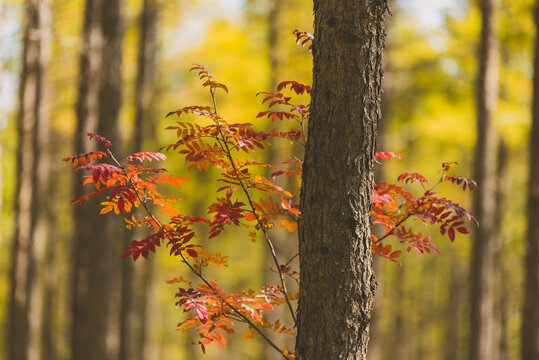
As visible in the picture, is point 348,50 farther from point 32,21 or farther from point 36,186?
point 36,186

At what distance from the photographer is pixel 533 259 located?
20.1 ft

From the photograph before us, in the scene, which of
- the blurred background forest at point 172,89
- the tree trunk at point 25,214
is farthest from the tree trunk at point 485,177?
the tree trunk at point 25,214

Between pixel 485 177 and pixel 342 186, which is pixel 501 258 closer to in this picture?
pixel 485 177

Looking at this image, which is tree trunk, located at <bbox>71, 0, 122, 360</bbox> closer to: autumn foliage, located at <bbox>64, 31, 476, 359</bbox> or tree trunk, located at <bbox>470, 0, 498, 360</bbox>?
autumn foliage, located at <bbox>64, 31, 476, 359</bbox>

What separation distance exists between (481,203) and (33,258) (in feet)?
26.7

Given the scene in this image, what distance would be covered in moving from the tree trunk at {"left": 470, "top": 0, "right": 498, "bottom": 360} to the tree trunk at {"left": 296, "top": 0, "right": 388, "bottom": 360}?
6296mm

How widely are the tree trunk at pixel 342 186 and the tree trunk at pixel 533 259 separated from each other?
466 cm

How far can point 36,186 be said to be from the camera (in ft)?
31.6

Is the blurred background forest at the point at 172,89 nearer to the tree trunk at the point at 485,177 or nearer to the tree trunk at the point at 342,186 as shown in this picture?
the tree trunk at the point at 485,177

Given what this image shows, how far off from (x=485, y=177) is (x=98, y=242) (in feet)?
19.2

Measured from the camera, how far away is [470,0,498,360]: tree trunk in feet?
26.1

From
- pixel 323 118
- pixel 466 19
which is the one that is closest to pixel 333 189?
pixel 323 118

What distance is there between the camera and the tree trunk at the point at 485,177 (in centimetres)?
796

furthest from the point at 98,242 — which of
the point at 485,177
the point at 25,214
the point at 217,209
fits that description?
the point at 485,177
